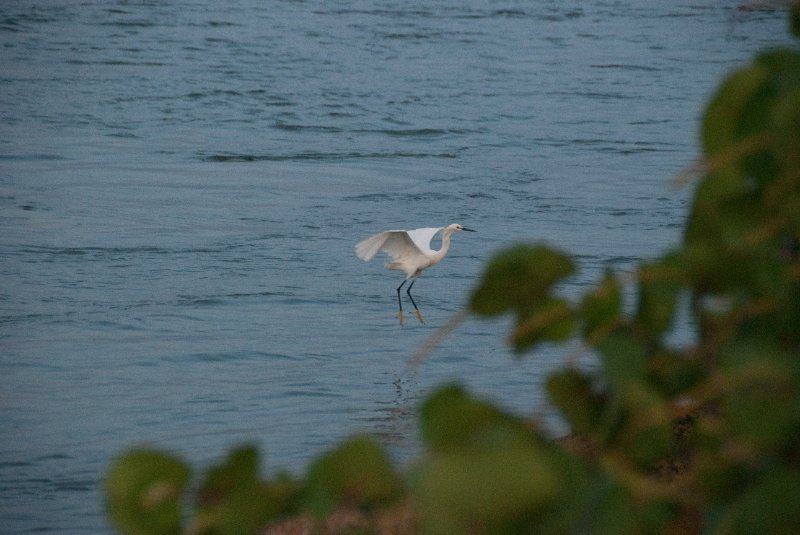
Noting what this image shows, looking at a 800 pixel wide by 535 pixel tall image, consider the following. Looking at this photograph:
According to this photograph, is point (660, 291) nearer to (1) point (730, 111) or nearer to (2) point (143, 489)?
(1) point (730, 111)

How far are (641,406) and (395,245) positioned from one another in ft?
21.8

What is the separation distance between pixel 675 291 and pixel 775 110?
186 mm

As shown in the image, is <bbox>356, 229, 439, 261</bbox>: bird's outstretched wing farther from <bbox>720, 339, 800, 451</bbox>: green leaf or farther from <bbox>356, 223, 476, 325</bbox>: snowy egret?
<bbox>720, 339, 800, 451</bbox>: green leaf

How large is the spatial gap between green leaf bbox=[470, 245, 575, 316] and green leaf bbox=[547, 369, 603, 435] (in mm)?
81

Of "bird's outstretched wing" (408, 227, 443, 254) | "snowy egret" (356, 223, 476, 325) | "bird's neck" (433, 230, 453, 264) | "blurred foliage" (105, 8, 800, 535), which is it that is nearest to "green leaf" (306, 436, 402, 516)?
"blurred foliage" (105, 8, 800, 535)

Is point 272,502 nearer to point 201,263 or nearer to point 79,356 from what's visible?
point 79,356

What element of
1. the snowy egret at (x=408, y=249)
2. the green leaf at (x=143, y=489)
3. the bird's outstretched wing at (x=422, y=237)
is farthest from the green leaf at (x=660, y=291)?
the bird's outstretched wing at (x=422, y=237)

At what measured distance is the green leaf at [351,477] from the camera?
106 centimetres

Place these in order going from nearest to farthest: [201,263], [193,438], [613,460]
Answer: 1. [613,460]
2. [193,438]
3. [201,263]

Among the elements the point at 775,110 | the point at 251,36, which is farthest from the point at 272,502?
the point at 251,36

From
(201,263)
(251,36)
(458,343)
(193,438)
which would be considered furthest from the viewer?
(251,36)

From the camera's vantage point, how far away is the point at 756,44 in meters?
18.5

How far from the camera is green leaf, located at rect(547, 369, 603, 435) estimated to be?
1167 mm

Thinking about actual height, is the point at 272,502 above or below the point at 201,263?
above
